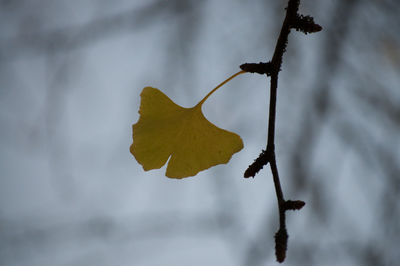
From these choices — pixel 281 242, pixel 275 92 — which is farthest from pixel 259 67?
pixel 281 242

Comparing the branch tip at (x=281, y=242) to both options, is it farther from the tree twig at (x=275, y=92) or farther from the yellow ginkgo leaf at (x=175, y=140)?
the yellow ginkgo leaf at (x=175, y=140)

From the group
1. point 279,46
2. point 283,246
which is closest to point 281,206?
point 283,246

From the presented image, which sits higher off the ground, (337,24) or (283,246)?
(337,24)

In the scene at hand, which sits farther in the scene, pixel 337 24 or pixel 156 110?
pixel 337 24

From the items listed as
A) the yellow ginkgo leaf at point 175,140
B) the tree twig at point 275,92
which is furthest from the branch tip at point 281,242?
the yellow ginkgo leaf at point 175,140

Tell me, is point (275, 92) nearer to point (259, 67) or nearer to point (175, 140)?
point (259, 67)

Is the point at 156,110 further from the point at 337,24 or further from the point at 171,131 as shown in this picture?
the point at 337,24
